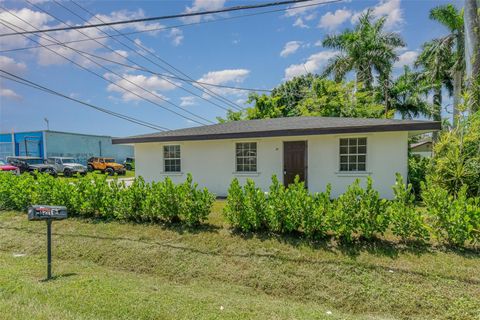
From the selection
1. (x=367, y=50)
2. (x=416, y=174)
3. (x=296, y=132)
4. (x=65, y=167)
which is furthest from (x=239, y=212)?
(x=65, y=167)

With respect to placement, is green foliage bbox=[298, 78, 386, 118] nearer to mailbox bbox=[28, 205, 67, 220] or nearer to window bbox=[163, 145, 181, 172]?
window bbox=[163, 145, 181, 172]

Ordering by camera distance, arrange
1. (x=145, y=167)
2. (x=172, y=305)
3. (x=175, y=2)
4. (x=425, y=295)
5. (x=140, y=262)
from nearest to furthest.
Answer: (x=172, y=305), (x=425, y=295), (x=140, y=262), (x=175, y=2), (x=145, y=167)

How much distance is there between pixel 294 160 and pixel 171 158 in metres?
4.91

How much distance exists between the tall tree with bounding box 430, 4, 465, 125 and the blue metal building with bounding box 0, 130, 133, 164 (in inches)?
1336

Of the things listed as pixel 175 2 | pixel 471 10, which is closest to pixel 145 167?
pixel 175 2

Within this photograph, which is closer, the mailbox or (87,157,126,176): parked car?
the mailbox

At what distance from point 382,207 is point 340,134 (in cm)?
395

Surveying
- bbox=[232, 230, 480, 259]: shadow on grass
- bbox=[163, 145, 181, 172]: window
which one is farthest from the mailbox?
bbox=[163, 145, 181, 172]: window

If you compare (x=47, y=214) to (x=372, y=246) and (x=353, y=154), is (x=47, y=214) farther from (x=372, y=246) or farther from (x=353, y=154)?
(x=353, y=154)

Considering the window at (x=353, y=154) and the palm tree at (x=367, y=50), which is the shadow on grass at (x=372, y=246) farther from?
the palm tree at (x=367, y=50)

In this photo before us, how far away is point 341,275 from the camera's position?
4.28m

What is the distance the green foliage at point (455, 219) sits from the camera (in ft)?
14.6

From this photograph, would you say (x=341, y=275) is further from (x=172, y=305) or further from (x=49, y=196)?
(x=49, y=196)

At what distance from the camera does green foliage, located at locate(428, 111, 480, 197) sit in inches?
226
